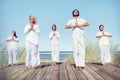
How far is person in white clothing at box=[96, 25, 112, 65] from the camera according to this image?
15.3 feet

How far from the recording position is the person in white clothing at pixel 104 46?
4668 mm

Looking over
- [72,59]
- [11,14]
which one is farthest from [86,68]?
[11,14]

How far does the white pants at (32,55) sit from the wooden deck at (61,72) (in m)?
0.06

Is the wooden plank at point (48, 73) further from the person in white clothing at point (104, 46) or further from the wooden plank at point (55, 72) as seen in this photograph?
the person in white clothing at point (104, 46)

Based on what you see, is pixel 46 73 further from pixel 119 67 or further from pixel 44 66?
pixel 119 67

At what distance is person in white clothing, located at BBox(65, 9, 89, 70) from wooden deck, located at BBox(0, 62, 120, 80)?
0.37ft

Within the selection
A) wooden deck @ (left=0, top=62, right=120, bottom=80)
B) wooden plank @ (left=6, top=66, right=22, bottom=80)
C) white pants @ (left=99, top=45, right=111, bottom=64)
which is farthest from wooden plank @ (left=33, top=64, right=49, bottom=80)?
white pants @ (left=99, top=45, right=111, bottom=64)

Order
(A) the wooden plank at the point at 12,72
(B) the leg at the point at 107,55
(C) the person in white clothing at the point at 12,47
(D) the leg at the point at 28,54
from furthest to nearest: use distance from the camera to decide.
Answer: (B) the leg at the point at 107,55, (D) the leg at the point at 28,54, (C) the person in white clothing at the point at 12,47, (A) the wooden plank at the point at 12,72

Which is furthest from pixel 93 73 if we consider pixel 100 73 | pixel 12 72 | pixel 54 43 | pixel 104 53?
pixel 12 72

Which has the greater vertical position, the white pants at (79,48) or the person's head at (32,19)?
the person's head at (32,19)

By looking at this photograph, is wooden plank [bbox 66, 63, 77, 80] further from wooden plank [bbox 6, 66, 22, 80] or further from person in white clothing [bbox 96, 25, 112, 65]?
wooden plank [bbox 6, 66, 22, 80]

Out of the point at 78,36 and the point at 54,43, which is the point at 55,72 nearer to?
the point at 54,43

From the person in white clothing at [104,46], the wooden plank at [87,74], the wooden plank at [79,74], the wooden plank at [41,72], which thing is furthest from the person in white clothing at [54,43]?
the person in white clothing at [104,46]

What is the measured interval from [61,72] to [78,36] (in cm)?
41
